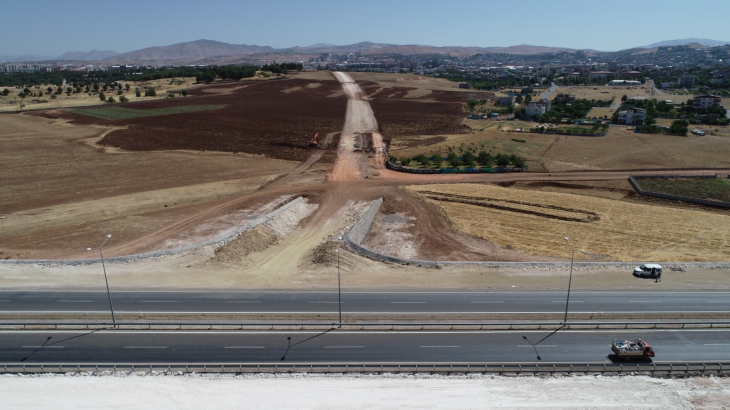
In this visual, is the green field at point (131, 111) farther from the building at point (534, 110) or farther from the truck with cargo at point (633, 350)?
the truck with cargo at point (633, 350)

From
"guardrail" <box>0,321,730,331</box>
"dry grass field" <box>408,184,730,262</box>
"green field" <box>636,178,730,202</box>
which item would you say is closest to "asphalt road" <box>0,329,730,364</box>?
"guardrail" <box>0,321,730,331</box>

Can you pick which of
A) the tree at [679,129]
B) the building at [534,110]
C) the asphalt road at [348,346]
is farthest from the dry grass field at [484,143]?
the asphalt road at [348,346]

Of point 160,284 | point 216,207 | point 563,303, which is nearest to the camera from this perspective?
point 563,303

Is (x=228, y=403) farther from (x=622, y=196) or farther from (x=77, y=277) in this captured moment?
(x=622, y=196)

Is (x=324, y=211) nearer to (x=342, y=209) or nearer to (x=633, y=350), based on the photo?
(x=342, y=209)

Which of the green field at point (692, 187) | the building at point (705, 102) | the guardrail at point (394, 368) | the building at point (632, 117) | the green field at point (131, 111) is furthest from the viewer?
the building at point (705, 102)

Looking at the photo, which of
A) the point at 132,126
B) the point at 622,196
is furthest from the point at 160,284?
the point at 132,126
